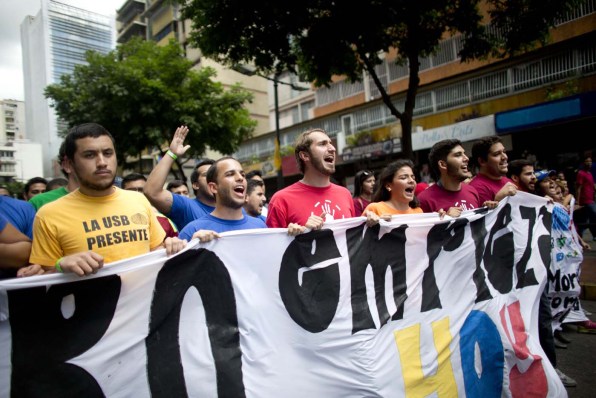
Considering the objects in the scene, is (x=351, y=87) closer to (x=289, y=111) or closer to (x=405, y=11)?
(x=289, y=111)

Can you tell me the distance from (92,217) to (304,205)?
56.0 inches

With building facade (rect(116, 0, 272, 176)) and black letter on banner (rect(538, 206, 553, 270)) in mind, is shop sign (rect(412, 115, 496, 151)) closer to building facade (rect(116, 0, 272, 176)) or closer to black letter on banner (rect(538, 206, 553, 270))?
black letter on banner (rect(538, 206, 553, 270))

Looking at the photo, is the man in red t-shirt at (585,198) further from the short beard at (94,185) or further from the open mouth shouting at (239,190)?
the short beard at (94,185)

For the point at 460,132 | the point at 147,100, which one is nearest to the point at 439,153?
the point at 460,132

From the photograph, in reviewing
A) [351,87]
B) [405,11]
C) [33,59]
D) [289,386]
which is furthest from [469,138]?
[289,386]

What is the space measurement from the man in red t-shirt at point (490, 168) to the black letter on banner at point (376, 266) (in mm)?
1302

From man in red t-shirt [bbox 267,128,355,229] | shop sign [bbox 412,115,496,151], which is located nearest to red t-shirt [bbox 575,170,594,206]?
shop sign [bbox 412,115,496,151]

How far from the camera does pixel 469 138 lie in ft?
46.5

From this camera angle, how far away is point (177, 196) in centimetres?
361

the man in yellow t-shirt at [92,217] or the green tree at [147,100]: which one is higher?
the green tree at [147,100]

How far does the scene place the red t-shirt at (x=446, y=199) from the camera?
3.56 meters

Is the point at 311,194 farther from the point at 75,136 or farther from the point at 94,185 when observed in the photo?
the point at 75,136

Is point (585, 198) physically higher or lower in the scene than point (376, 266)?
higher

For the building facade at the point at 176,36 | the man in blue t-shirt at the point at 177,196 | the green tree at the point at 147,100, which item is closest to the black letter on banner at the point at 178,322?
the man in blue t-shirt at the point at 177,196
